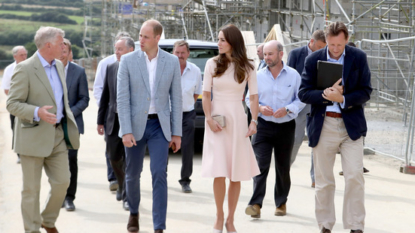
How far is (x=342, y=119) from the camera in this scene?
5.82m

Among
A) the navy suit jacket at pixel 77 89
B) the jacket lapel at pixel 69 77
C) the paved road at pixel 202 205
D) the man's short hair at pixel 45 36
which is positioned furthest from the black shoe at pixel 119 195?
the man's short hair at pixel 45 36

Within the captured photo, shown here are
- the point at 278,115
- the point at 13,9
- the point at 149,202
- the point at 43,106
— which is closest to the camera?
the point at 43,106

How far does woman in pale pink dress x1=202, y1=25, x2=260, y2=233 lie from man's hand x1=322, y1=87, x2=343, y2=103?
83 cm

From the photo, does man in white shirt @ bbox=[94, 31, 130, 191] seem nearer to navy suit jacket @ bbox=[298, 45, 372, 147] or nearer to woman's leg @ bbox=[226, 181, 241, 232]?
woman's leg @ bbox=[226, 181, 241, 232]

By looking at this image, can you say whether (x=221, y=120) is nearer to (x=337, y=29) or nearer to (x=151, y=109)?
(x=151, y=109)

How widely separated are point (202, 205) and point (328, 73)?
8.67 feet

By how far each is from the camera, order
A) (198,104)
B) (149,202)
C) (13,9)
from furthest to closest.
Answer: (13,9), (198,104), (149,202)

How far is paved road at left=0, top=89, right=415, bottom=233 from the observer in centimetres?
668

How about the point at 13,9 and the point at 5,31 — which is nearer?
the point at 5,31

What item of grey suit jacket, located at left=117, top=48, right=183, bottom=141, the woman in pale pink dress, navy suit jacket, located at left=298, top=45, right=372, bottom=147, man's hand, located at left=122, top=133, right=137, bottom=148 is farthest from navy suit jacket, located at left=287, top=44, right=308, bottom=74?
man's hand, located at left=122, top=133, right=137, bottom=148

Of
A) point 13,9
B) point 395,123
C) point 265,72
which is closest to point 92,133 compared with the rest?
point 395,123

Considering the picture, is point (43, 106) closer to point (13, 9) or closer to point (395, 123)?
point (395, 123)

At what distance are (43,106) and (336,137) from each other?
255cm

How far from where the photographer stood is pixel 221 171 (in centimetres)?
616
